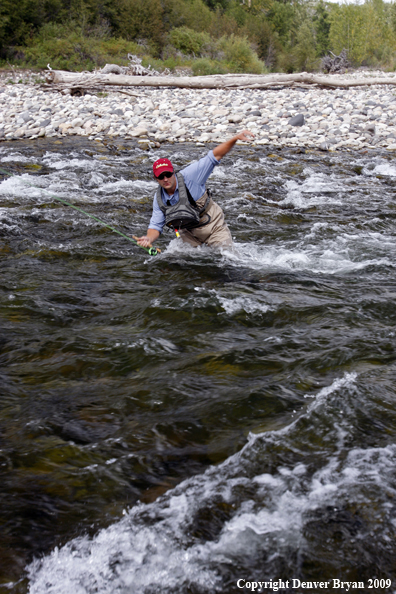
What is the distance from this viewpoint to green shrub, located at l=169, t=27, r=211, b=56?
33.1 m

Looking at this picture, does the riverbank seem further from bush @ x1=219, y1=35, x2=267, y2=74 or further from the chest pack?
bush @ x1=219, y1=35, x2=267, y2=74

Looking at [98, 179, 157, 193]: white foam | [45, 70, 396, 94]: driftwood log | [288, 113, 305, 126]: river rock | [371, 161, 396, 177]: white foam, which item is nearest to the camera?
[98, 179, 157, 193]: white foam

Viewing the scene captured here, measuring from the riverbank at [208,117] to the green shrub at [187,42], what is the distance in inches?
646

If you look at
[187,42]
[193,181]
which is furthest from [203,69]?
[193,181]

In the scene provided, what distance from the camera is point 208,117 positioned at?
15820 mm

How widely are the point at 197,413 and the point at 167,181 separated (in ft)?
9.47

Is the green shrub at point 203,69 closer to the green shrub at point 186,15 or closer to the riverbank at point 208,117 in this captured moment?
the riverbank at point 208,117

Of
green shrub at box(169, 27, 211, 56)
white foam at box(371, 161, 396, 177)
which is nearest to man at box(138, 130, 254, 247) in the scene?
white foam at box(371, 161, 396, 177)

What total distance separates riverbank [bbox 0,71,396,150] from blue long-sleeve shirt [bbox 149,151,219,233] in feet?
26.0

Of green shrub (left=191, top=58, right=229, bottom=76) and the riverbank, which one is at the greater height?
green shrub (left=191, top=58, right=229, bottom=76)

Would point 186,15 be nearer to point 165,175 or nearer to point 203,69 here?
point 203,69

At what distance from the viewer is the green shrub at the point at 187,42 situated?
109ft

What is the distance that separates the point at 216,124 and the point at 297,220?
884cm

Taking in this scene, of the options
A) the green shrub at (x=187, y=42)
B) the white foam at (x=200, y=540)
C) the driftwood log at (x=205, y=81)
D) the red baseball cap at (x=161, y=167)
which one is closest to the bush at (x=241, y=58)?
the green shrub at (x=187, y=42)
